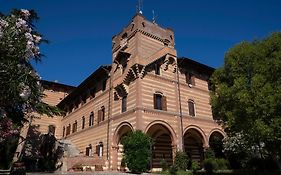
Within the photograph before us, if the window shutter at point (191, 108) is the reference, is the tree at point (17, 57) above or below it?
below

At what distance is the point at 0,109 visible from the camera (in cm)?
824

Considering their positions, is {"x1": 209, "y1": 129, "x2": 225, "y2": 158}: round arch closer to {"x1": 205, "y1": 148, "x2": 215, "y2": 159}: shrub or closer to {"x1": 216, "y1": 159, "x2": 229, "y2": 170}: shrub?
{"x1": 205, "y1": 148, "x2": 215, "y2": 159}: shrub

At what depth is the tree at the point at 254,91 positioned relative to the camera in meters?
12.8

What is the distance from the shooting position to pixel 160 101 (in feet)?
75.6

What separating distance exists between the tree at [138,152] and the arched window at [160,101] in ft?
15.0

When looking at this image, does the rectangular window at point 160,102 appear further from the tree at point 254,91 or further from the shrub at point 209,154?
the tree at point 254,91

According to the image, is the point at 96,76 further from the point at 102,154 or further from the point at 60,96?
the point at 60,96

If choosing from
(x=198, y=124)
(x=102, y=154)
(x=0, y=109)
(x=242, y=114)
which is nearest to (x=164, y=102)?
(x=198, y=124)

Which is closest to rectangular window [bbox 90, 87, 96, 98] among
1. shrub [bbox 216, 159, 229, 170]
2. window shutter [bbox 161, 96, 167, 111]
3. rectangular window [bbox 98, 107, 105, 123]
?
rectangular window [bbox 98, 107, 105, 123]

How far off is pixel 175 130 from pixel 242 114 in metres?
9.22

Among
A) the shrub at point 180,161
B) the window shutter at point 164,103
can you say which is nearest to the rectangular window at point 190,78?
the window shutter at point 164,103

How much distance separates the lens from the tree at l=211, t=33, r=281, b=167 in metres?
12.8

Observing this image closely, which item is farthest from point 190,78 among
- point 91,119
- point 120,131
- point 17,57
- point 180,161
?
point 17,57

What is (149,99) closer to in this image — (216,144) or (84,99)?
(216,144)
